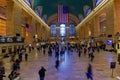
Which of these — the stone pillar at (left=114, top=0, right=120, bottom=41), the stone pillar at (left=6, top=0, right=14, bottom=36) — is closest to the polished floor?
the stone pillar at (left=6, top=0, right=14, bottom=36)

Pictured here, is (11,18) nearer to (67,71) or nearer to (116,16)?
(116,16)

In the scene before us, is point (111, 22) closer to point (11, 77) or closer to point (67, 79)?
point (67, 79)

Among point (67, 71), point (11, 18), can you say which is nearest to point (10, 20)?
point (11, 18)

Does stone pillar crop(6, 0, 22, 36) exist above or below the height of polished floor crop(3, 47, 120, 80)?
above

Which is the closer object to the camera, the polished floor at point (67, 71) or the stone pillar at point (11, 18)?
the polished floor at point (67, 71)

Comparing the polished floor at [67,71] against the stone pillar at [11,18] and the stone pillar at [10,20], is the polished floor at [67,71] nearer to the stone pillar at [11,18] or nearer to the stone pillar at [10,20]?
the stone pillar at [10,20]

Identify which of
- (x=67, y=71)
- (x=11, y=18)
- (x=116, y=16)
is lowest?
(x=67, y=71)

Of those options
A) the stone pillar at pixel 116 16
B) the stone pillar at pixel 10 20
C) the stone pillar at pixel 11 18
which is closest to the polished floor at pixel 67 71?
the stone pillar at pixel 10 20

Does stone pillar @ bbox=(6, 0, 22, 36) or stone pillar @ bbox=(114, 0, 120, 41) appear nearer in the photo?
stone pillar @ bbox=(6, 0, 22, 36)

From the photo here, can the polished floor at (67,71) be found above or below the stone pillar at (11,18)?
below

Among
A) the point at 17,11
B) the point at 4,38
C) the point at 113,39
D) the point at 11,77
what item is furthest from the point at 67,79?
the point at 17,11

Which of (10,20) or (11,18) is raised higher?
(11,18)

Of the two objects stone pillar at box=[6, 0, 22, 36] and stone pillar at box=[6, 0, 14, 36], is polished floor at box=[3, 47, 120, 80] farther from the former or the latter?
stone pillar at box=[6, 0, 22, 36]

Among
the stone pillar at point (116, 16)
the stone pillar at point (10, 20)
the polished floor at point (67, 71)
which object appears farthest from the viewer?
the stone pillar at point (116, 16)
